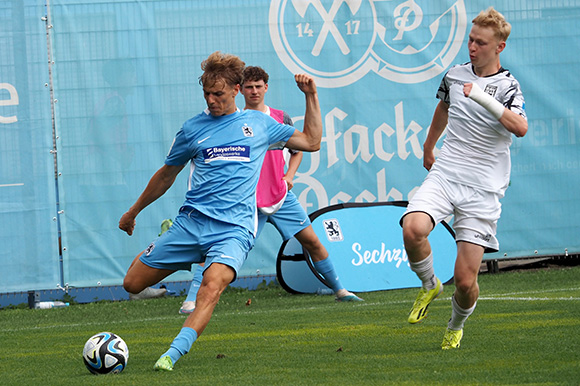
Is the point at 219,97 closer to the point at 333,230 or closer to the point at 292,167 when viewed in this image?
the point at 292,167

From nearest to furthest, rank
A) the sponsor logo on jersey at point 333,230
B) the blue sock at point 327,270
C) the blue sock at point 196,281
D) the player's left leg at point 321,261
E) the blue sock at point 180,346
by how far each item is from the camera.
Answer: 1. the blue sock at point 180,346
2. the blue sock at point 196,281
3. the player's left leg at point 321,261
4. the blue sock at point 327,270
5. the sponsor logo on jersey at point 333,230

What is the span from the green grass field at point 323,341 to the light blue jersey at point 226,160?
946 mm

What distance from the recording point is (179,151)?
20.1 feet

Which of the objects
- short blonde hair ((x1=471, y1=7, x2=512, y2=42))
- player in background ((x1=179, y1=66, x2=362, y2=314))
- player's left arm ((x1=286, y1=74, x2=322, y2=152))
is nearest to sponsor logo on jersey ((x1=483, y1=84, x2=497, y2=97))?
short blonde hair ((x1=471, y1=7, x2=512, y2=42))

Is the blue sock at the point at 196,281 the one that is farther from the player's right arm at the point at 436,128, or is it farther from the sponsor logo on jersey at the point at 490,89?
the sponsor logo on jersey at the point at 490,89

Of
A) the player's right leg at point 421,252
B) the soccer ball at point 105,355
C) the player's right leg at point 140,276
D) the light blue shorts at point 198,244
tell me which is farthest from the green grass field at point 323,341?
the light blue shorts at point 198,244

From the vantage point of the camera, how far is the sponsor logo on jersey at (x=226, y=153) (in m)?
5.92

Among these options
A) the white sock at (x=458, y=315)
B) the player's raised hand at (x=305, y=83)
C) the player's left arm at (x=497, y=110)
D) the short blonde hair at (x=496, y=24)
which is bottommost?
the white sock at (x=458, y=315)

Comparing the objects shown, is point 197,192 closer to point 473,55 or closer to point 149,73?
point 473,55

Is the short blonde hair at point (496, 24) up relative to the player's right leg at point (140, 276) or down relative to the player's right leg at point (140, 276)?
up

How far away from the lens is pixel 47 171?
426 inches

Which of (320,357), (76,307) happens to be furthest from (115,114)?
(320,357)

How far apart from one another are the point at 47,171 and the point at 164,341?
14.5 ft

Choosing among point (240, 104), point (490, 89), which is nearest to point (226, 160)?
point (490, 89)
